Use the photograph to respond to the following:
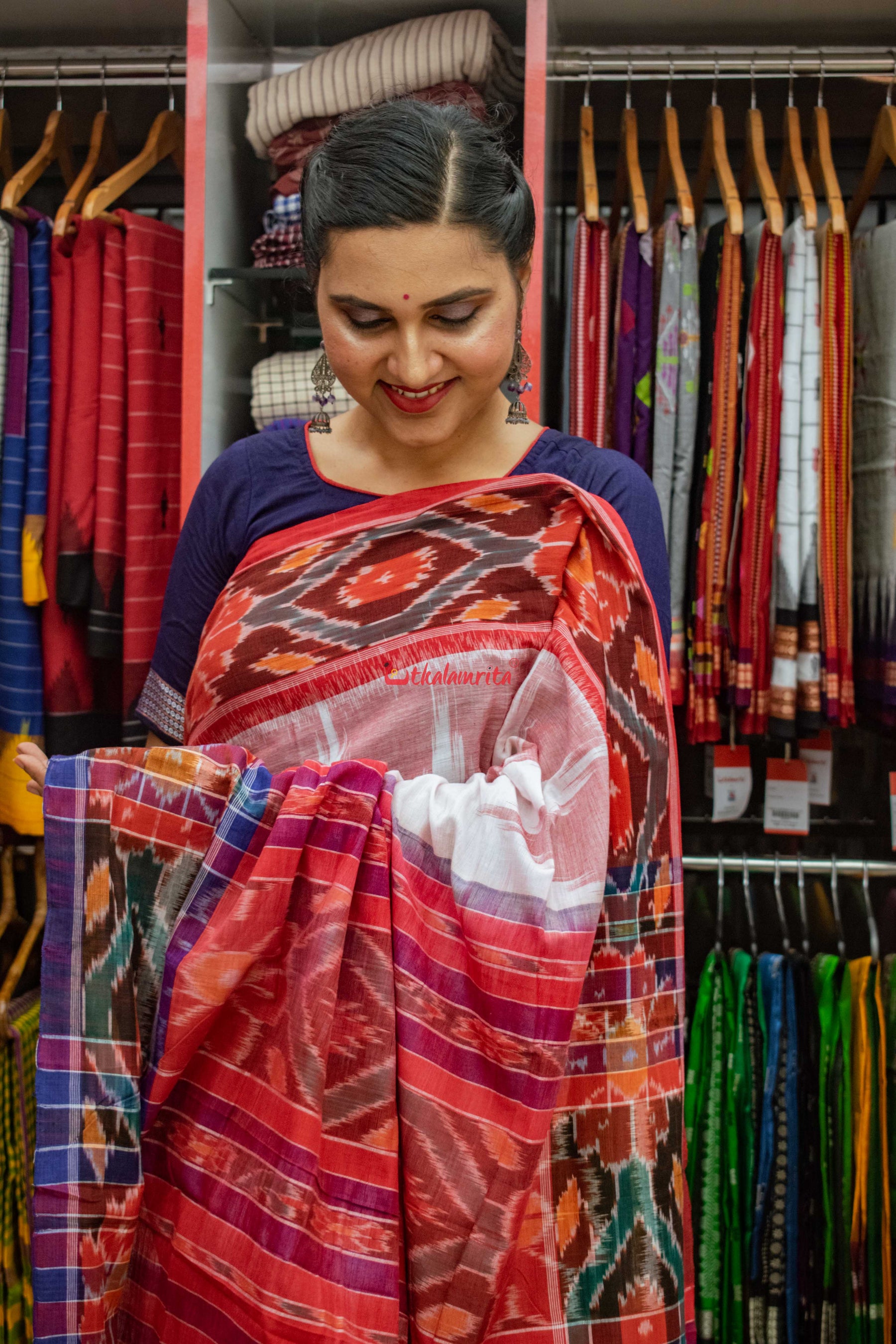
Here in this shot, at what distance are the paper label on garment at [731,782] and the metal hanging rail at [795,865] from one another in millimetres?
81

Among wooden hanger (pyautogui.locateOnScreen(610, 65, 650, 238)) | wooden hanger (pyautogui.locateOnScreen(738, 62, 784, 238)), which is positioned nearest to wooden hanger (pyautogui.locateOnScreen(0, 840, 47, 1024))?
wooden hanger (pyautogui.locateOnScreen(610, 65, 650, 238))

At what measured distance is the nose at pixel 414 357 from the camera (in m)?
0.94

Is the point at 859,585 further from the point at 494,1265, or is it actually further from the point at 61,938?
the point at 61,938

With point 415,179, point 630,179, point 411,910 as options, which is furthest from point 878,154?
point 411,910

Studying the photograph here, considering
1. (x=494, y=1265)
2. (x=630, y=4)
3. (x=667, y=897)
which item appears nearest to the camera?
(x=494, y=1265)

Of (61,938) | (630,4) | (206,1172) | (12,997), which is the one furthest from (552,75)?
(12,997)

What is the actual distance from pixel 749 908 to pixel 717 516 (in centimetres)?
64

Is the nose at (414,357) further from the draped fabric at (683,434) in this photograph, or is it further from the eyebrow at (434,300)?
the draped fabric at (683,434)

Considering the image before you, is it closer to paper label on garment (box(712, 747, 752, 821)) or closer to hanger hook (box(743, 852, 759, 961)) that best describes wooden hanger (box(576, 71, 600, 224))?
paper label on garment (box(712, 747, 752, 821))

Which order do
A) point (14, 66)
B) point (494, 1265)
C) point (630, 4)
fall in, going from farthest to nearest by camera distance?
point (14, 66)
point (630, 4)
point (494, 1265)

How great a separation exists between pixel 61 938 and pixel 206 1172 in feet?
0.78

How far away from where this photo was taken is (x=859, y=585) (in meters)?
1.65

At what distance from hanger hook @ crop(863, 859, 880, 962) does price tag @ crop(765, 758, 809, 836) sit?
13cm

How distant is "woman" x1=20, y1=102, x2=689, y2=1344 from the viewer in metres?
0.85
